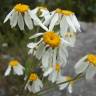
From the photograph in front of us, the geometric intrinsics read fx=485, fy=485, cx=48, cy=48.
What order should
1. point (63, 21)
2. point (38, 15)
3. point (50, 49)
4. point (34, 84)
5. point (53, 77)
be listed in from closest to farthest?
point (50, 49) → point (63, 21) → point (38, 15) → point (53, 77) → point (34, 84)

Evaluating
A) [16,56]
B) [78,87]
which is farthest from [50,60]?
[16,56]

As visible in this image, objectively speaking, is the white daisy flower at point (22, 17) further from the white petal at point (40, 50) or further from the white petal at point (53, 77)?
the white petal at point (53, 77)

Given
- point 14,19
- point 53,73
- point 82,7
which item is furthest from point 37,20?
point 82,7

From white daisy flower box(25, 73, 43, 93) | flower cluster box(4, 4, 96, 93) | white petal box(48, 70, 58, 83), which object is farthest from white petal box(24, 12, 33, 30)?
white daisy flower box(25, 73, 43, 93)

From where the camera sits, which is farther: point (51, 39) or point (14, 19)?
point (14, 19)

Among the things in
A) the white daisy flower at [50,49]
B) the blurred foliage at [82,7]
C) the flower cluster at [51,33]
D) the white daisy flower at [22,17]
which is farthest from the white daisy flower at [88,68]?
the blurred foliage at [82,7]

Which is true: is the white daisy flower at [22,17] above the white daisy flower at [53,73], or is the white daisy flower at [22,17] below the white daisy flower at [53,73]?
above

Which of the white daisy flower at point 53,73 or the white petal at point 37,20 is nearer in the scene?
the white petal at point 37,20

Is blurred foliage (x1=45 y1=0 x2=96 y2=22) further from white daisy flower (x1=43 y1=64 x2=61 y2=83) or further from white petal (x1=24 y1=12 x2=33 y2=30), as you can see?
white petal (x1=24 y1=12 x2=33 y2=30)

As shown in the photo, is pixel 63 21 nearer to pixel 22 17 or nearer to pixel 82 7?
pixel 22 17
